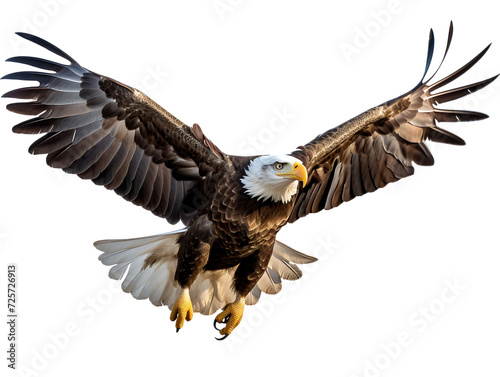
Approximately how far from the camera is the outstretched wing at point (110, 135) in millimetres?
7918

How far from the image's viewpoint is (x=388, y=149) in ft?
29.8

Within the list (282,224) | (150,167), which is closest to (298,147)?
(282,224)

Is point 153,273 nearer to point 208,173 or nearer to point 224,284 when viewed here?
point 224,284

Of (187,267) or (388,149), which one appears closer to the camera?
(187,267)

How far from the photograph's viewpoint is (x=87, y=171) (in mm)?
8094

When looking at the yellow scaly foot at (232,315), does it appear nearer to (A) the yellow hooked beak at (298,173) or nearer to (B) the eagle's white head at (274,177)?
(B) the eagle's white head at (274,177)

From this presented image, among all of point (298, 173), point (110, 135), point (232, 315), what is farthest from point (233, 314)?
point (110, 135)

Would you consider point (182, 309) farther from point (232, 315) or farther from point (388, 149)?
point (388, 149)

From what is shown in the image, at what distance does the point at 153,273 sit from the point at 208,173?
4.14 ft

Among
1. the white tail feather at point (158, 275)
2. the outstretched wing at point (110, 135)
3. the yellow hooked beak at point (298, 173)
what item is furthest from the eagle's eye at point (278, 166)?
the white tail feather at point (158, 275)

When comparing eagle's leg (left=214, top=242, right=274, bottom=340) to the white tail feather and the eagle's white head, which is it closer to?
the white tail feather

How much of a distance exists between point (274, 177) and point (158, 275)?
1764 millimetres

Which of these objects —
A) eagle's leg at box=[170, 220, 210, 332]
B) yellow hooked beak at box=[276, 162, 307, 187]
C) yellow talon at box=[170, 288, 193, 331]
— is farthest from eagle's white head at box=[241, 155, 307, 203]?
yellow talon at box=[170, 288, 193, 331]

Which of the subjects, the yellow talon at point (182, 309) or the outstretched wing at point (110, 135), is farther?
the yellow talon at point (182, 309)
